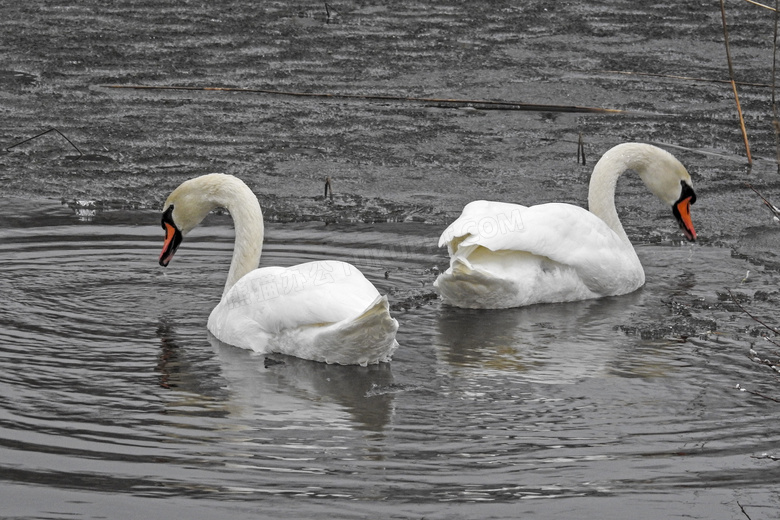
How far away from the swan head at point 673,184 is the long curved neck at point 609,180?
0.07 meters

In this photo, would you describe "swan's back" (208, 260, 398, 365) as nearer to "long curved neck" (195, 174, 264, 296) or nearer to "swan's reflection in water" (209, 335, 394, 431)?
"swan's reflection in water" (209, 335, 394, 431)

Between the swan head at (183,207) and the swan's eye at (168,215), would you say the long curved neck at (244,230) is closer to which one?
the swan head at (183,207)

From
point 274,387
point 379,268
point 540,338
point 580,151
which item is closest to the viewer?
point 274,387

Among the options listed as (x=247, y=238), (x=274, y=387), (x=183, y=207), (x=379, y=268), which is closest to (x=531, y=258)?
(x=379, y=268)

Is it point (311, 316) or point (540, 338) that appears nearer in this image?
point (311, 316)

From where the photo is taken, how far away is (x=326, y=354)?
627 cm

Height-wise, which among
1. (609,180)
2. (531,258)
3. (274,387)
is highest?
(609,180)

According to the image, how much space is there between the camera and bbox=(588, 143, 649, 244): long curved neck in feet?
27.6

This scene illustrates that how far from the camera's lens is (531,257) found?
24.8ft

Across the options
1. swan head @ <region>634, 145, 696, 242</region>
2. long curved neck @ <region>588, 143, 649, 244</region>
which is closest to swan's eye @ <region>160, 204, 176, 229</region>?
long curved neck @ <region>588, 143, 649, 244</region>

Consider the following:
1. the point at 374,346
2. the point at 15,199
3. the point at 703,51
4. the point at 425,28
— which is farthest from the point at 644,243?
the point at 425,28

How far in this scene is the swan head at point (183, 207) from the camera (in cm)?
735

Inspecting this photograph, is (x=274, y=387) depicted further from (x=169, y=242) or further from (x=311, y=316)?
(x=169, y=242)

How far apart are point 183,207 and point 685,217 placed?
3.32 metres
